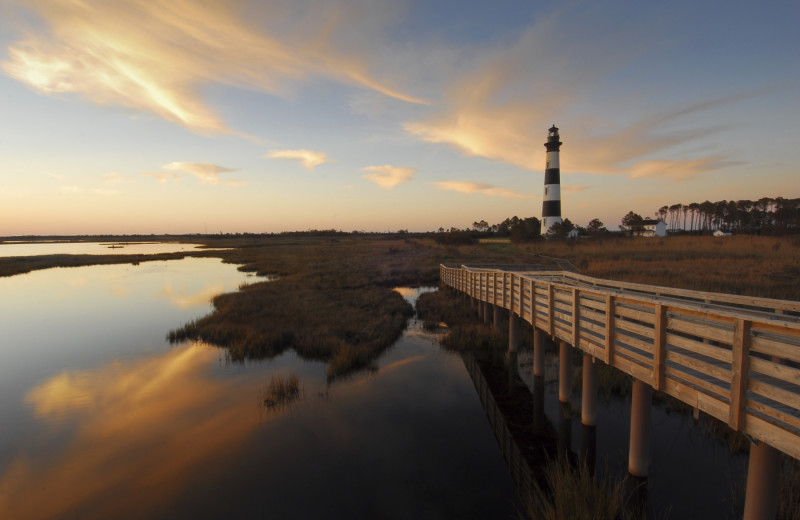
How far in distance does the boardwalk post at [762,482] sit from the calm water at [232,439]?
3.53m

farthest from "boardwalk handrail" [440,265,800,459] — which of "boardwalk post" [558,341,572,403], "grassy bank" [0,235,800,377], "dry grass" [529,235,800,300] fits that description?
"dry grass" [529,235,800,300]

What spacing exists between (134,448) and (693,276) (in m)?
26.8

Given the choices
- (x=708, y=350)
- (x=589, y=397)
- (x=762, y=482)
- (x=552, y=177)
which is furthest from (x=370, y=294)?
(x=552, y=177)

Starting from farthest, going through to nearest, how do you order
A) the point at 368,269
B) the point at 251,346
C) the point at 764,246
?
the point at 368,269 → the point at 764,246 → the point at 251,346

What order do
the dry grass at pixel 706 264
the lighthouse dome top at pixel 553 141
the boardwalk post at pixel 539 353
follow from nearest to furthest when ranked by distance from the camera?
the boardwalk post at pixel 539 353 < the dry grass at pixel 706 264 < the lighthouse dome top at pixel 553 141

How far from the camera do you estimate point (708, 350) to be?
489 cm

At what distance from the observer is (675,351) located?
223 inches

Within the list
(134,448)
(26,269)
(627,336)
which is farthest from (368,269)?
(26,269)

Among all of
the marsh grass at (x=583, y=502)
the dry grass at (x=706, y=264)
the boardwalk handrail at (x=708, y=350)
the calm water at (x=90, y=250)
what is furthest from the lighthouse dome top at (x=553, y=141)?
the calm water at (x=90, y=250)

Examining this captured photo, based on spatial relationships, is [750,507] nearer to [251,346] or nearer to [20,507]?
[20,507]

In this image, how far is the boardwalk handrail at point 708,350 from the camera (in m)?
4.07

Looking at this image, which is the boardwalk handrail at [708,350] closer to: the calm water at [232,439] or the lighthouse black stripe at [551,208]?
the calm water at [232,439]

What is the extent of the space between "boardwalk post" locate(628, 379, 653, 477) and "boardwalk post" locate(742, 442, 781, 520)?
6.67 ft

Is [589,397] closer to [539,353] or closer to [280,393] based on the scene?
[539,353]
